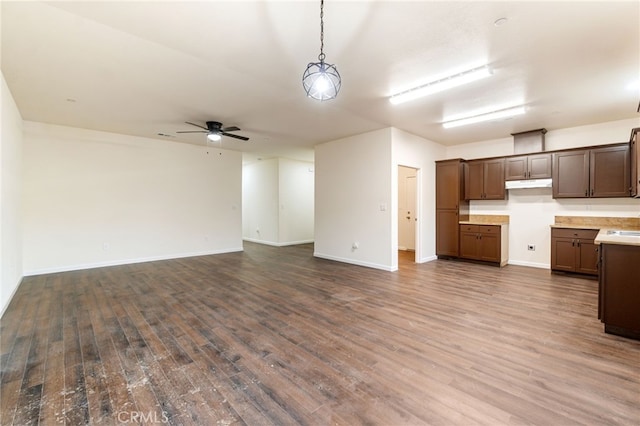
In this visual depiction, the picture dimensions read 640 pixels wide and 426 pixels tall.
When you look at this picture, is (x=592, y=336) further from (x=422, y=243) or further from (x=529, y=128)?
(x=529, y=128)

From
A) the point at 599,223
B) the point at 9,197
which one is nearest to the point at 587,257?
the point at 599,223

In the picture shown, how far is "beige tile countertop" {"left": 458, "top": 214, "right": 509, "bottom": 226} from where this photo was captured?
6133 mm

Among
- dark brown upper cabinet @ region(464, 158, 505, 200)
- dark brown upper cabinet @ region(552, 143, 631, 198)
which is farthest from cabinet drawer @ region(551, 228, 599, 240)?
dark brown upper cabinet @ region(464, 158, 505, 200)

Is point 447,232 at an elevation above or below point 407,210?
below

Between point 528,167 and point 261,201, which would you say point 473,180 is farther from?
point 261,201

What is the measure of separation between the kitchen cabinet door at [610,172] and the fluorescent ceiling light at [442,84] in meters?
3.56

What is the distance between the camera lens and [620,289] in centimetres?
273

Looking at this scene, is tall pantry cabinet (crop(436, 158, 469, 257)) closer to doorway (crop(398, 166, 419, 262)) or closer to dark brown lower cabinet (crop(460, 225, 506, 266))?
dark brown lower cabinet (crop(460, 225, 506, 266))

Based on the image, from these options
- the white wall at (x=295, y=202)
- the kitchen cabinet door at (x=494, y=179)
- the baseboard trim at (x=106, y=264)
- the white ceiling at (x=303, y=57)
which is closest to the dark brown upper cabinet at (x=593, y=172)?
the white ceiling at (x=303, y=57)

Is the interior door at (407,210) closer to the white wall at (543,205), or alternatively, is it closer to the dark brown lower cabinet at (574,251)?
the white wall at (543,205)

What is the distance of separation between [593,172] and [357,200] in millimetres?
4249

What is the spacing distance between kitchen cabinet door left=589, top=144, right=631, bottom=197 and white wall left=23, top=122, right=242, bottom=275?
774 centimetres

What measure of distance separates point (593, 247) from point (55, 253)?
32.1 ft

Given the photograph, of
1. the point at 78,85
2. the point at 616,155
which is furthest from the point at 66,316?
the point at 616,155
